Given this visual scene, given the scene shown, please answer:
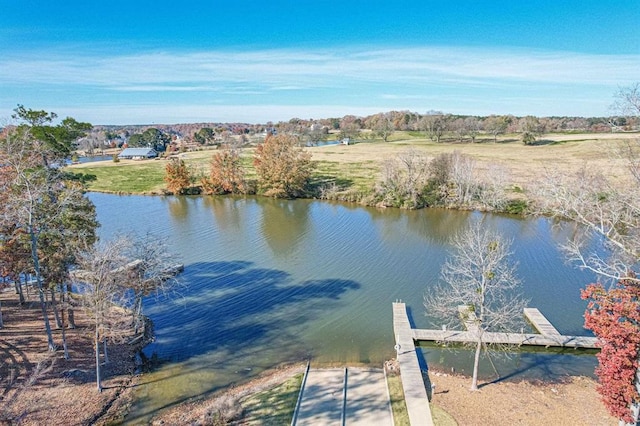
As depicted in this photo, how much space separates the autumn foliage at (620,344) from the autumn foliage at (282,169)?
43903 mm

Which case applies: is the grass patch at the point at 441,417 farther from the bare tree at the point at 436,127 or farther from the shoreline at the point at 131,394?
the bare tree at the point at 436,127

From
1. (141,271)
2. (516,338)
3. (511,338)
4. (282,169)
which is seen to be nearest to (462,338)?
(511,338)

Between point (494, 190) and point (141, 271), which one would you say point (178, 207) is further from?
point (494, 190)

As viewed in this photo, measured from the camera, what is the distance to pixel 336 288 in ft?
87.5

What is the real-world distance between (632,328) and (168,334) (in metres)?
21.2

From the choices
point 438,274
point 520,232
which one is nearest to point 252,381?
point 438,274

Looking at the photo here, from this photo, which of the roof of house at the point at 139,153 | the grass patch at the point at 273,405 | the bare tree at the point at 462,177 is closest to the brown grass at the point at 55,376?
the grass patch at the point at 273,405

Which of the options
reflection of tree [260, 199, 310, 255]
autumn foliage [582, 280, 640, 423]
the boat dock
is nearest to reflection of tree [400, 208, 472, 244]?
reflection of tree [260, 199, 310, 255]

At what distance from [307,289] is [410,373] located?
11110mm

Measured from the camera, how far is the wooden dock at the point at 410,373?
46.6 ft

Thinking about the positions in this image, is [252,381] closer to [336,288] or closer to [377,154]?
[336,288]

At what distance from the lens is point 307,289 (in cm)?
2666

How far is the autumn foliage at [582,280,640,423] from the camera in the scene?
482 inches

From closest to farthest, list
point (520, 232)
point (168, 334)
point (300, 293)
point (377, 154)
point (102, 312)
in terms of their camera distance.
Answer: point (102, 312) → point (168, 334) → point (300, 293) → point (520, 232) → point (377, 154)
